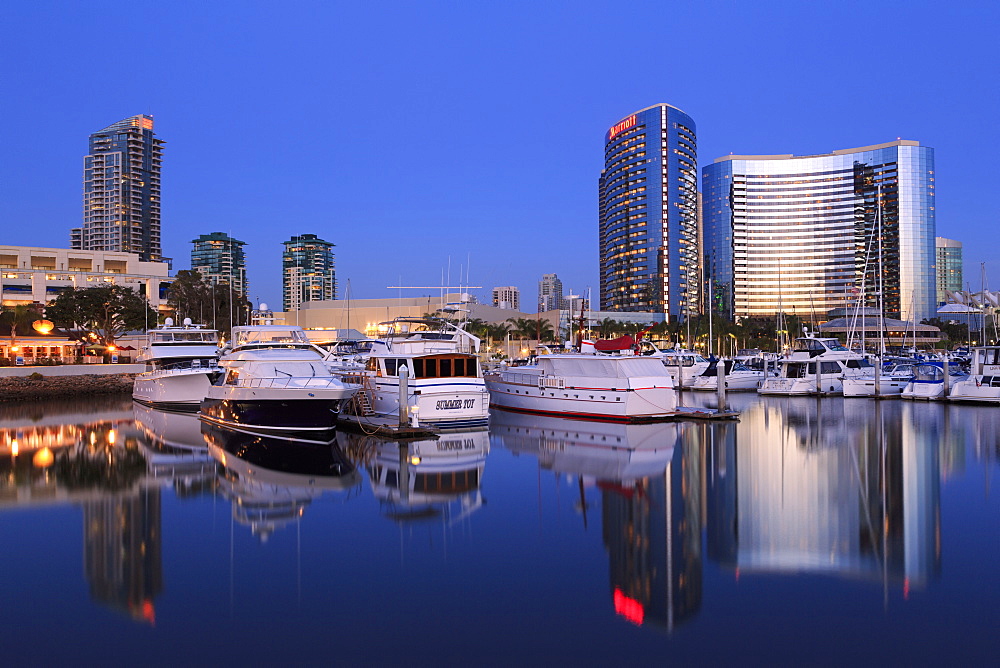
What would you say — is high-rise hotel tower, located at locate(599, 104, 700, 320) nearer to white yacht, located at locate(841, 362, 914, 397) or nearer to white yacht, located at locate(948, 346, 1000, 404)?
white yacht, located at locate(841, 362, 914, 397)

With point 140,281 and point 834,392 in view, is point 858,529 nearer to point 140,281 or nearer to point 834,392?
point 834,392

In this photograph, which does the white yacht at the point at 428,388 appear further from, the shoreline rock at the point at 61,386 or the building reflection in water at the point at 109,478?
the shoreline rock at the point at 61,386

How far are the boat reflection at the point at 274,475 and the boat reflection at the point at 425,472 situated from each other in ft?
2.49

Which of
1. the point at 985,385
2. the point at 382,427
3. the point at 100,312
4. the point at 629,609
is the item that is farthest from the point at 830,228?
the point at 629,609

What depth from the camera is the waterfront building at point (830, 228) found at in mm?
185625

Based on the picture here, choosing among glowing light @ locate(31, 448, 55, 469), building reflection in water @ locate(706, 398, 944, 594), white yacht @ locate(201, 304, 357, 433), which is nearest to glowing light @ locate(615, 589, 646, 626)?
building reflection in water @ locate(706, 398, 944, 594)

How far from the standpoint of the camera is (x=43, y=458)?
22078 mm

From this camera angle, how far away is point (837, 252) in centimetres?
19025

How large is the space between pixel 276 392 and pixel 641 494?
13.6 metres

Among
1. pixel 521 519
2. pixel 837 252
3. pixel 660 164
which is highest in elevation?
pixel 660 164

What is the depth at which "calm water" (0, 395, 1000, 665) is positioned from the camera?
27.3ft

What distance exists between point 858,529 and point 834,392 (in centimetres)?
3543

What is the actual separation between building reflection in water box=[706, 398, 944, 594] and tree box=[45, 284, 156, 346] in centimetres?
5992

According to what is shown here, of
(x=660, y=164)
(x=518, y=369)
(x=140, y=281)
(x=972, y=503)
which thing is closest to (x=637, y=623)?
(x=972, y=503)
